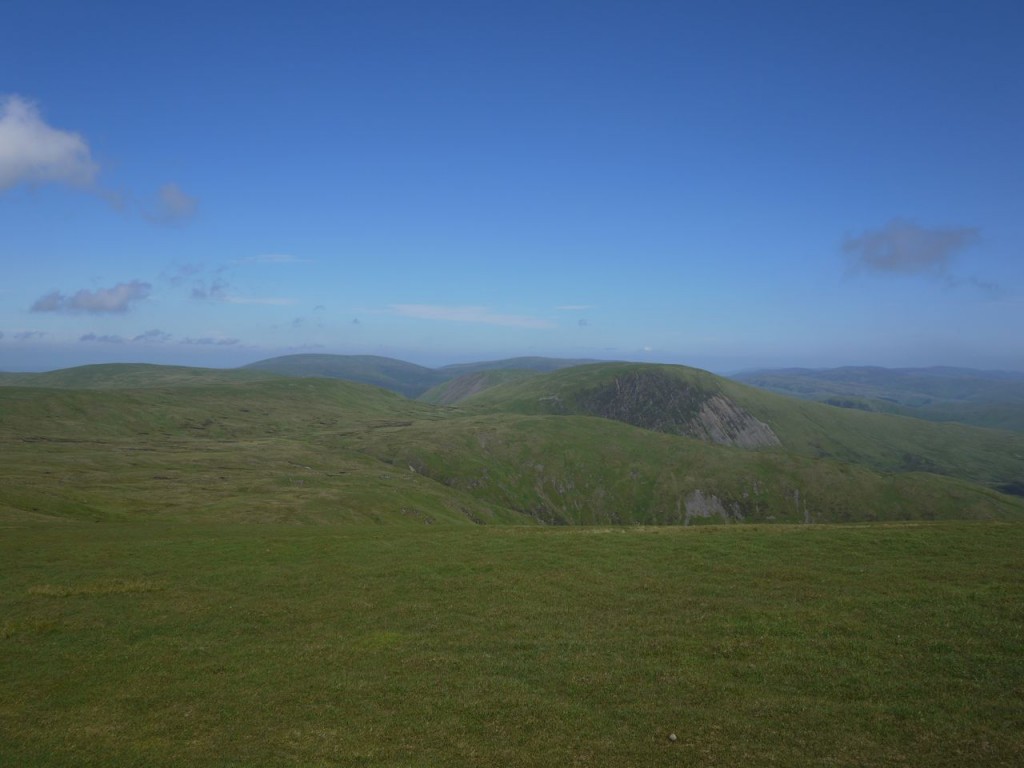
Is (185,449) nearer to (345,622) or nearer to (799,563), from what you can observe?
(345,622)

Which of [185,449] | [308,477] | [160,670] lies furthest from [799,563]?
[185,449]

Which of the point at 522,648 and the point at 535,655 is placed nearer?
the point at 535,655

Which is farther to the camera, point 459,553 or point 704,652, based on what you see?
point 459,553

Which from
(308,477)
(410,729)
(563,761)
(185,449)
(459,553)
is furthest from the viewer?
(185,449)

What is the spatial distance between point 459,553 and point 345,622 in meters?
14.1

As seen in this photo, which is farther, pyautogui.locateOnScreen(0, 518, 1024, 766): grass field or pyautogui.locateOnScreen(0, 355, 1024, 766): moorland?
pyautogui.locateOnScreen(0, 355, 1024, 766): moorland

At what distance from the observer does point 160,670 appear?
27.5 m

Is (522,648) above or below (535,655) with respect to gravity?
below

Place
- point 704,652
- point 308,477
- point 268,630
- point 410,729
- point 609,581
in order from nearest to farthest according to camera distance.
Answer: point 410,729
point 704,652
point 268,630
point 609,581
point 308,477

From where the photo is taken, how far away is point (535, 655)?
89.4ft

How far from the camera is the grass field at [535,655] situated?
20.3 metres

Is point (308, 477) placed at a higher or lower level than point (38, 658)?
lower

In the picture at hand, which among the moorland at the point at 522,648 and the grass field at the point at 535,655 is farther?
the moorland at the point at 522,648

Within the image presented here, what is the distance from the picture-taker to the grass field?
798 inches
